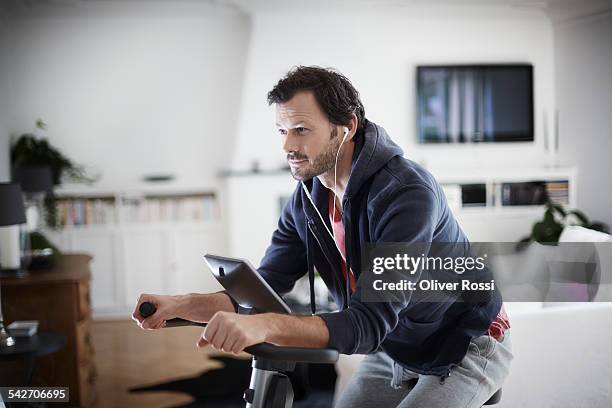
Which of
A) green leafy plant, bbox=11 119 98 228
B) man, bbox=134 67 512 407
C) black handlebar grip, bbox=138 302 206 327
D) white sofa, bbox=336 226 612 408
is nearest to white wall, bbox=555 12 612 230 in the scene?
white sofa, bbox=336 226 612 408

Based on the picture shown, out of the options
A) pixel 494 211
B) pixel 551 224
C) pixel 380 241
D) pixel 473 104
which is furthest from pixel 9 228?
pixel 473 104

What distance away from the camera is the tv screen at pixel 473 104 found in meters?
4.34

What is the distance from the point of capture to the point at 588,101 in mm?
3016

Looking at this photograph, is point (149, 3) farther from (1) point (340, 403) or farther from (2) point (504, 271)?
(1) point (340, 403)

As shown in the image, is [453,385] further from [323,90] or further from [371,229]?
[323,90]

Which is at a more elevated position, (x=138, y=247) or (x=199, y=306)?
(x=199, y=306)

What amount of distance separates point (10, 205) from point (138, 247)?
2317mm

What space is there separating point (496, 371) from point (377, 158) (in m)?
0.54

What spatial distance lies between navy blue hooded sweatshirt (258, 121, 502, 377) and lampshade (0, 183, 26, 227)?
135 cm

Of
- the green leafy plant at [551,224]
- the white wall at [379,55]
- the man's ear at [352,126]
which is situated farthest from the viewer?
the white wall at [379,55]

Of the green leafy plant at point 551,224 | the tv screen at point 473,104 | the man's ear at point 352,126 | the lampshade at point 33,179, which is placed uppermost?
the tv screen at point 473,104

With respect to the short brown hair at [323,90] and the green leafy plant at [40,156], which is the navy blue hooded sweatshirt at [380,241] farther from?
the green leafy plant at [40,156]

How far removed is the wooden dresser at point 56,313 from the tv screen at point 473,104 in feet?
9.47

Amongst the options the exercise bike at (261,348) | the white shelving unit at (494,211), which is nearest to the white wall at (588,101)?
the white shelving unit at (494,211)
